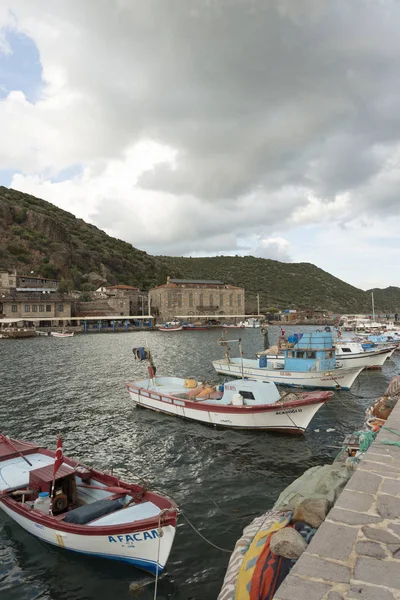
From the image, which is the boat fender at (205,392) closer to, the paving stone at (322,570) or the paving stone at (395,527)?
the paving stone at (395,527)

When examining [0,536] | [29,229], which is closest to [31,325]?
[29,229]

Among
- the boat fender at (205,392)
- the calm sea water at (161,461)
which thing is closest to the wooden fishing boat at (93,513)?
the calm sea water at (161,461)

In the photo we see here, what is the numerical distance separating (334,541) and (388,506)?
1242 millimetres

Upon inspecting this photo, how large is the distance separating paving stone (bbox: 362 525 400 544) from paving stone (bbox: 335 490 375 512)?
18.2 inches

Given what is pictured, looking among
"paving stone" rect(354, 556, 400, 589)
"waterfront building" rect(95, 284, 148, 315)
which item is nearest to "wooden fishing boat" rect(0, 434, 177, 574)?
"paving stone" rect(354, 556, 400, 589)

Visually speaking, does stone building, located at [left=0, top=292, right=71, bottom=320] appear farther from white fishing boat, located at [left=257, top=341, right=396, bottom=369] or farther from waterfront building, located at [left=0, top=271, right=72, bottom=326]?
white fishing boat, located at [left=257, top=341, right=396, bottom=369]

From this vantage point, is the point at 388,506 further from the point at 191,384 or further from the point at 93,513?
the point at 191,384

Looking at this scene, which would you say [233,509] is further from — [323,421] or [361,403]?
[361,403]

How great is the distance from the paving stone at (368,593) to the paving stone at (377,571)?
105 millimetres

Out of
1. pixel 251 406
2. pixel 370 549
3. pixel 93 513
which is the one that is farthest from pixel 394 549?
pixel 251 406

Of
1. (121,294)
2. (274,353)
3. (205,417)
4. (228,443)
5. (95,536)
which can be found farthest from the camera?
(121,294)

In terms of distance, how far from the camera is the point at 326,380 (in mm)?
26719

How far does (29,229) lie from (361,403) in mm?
150279

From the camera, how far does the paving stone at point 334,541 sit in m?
4.28
